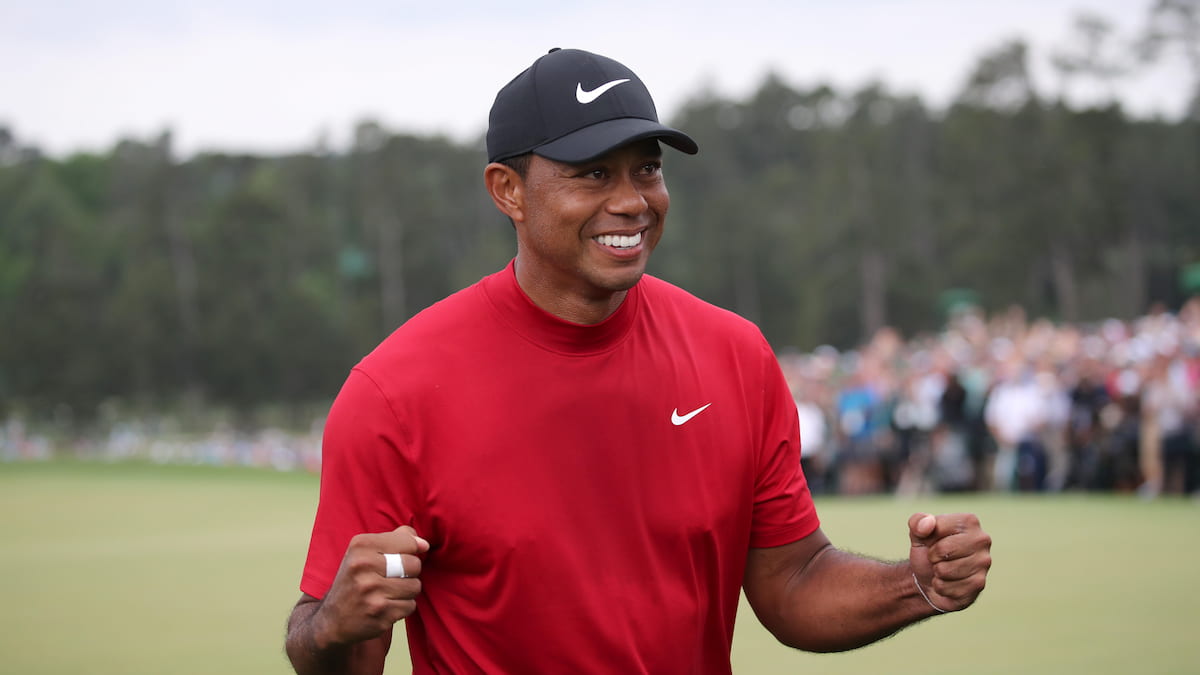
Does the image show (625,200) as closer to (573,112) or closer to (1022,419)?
(573,112)

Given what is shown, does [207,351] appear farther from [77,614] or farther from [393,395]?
[393,395]

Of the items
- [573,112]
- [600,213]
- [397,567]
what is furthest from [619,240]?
[397,567]

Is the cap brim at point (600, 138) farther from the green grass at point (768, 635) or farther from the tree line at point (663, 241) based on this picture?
the tree line at point (663, 241)

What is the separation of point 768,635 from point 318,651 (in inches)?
228

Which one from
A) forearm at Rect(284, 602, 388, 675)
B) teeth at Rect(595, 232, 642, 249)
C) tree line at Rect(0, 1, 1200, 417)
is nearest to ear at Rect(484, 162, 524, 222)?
teeth at Rect(595, 232, 642, 249)

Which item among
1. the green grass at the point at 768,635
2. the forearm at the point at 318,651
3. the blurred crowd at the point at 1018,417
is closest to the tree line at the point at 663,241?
the blurred crowd at the point at 1018,417

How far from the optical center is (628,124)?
324 centimetres

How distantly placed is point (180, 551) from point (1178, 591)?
9.49 metres

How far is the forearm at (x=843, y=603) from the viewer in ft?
11.3

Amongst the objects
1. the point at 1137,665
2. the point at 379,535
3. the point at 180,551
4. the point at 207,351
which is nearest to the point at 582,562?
the point at 379,535

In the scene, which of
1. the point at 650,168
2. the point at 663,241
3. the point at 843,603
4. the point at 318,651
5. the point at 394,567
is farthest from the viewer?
the point at 663,241

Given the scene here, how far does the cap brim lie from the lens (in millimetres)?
3166

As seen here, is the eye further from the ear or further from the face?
the ear

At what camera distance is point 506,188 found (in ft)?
11.2
